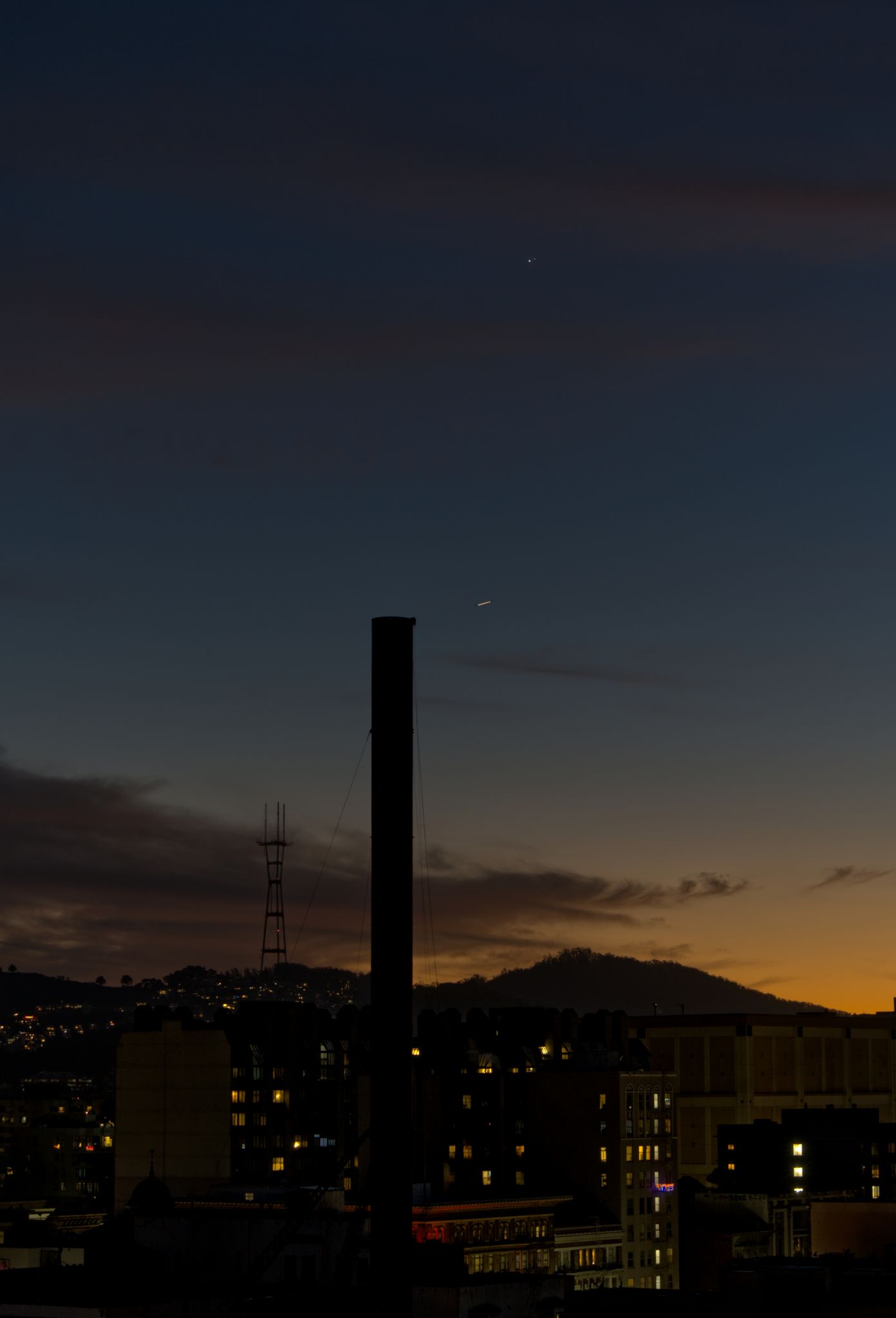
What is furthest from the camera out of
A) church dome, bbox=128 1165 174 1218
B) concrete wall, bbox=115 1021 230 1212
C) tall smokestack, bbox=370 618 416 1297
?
concrete wall, bbox=115 1021 230 1212

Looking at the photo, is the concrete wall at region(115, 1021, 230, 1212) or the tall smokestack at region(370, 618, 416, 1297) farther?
the concrete wall at region(115, 1021, 230, 1212)

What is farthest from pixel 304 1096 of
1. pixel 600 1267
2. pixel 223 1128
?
pixel 600 1267

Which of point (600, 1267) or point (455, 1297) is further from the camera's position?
point (600, 1267)

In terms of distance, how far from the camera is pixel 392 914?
91.4 meters

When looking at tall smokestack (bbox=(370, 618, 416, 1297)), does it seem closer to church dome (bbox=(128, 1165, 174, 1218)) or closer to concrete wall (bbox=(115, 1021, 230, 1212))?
church dome (bbox=(128, 1165, 174, 1218))

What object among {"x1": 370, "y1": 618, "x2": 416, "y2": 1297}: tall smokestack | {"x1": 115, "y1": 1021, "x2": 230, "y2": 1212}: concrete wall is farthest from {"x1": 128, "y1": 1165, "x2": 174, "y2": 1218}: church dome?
{"x1": 115, "y1": 1021, "x2": 230, "y2": 1212}: concrete wall

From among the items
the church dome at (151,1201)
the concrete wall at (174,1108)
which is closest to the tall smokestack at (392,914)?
the church dome at (151,1201)

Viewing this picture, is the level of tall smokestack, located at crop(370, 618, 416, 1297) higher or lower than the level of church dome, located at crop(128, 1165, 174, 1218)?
higher

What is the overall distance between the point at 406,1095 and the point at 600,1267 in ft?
223

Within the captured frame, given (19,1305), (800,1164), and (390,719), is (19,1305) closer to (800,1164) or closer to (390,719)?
(390,719)

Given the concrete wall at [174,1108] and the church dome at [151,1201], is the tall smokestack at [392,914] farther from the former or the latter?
the concrete wall at [174,1108]

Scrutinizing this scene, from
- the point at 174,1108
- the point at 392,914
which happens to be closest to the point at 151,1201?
the point at 392,914

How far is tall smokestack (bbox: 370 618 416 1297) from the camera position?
90312mm

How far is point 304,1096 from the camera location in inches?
7254
